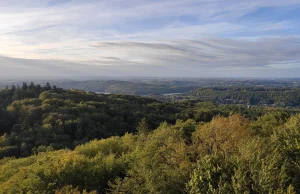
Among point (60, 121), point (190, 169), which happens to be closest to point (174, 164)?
point (190, 169)

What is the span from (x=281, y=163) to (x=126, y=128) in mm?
57947

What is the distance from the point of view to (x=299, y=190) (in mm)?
23203

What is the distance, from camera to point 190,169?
2638cm

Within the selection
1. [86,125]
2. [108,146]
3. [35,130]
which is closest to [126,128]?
[86,125]

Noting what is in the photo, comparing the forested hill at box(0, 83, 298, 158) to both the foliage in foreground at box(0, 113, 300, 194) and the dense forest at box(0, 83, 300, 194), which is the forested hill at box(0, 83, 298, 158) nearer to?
the dense forest at box(0, 83, 300, 194)

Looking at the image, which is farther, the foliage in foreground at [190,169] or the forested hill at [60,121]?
the forested hill at [60,121]

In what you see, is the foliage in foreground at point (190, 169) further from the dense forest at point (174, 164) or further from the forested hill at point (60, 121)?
the forested hill at point (60, 121)

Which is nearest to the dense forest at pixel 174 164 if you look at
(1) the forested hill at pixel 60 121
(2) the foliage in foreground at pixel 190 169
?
(2) the foliage in foreground at pixel 190 169

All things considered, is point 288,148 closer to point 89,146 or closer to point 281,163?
point 281,163

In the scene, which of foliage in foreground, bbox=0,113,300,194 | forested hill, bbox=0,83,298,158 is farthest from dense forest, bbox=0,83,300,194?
forested hill, bbox=0,83,298,158

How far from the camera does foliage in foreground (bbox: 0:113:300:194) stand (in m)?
22.2

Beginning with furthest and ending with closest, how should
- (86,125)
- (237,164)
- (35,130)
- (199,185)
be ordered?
(86,125) < (35,130) < (237,164) < (199,185)

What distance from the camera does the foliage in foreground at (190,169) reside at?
22.2m

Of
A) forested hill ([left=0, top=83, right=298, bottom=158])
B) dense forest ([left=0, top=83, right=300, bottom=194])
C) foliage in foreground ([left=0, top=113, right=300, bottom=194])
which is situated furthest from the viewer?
forested hill ([left=0, top=83, right=298, bottom=158])
